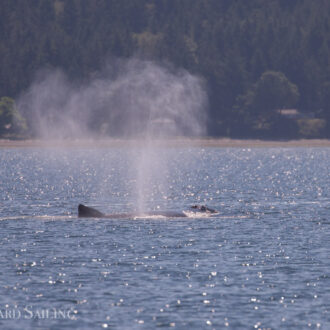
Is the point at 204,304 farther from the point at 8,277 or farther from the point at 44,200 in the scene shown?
the point at 44,200

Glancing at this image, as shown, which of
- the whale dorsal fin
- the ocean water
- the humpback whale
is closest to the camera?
the ocean water

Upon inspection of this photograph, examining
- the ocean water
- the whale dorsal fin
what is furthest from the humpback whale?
the ocean water

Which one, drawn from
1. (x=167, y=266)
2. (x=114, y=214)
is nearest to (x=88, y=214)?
(x=114, y=214)

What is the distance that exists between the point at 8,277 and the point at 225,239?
58.2 ft

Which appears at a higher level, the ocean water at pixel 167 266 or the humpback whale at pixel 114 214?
the humpback whale at pixel 114 214

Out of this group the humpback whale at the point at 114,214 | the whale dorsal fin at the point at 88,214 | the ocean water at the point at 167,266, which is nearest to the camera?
the ocean water at the point at 167,266

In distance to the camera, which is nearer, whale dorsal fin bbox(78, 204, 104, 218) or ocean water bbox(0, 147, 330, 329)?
ocean water bbox(0, 147, 330, 329)

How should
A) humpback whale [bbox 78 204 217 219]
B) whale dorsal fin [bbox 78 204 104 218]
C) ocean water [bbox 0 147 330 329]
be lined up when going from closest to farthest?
ocean water [bbox 0 147 330 329]
humpback whale [bbox 78 204 217 219]
whale dorsal fin [bbox 78 204 104 218]

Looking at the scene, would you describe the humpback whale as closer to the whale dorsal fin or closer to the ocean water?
the whale dorsal fin

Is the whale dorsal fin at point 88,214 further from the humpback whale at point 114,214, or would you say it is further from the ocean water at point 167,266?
the ocean water at point 167,266

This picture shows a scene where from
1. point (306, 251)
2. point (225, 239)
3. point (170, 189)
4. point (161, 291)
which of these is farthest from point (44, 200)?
point (161, 291)

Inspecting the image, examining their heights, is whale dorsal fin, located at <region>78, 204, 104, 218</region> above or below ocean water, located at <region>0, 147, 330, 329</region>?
above

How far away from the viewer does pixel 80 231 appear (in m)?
64.4

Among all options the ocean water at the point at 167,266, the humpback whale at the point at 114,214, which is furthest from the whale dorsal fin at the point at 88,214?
the ocean water at the point at 167,266
